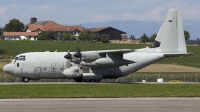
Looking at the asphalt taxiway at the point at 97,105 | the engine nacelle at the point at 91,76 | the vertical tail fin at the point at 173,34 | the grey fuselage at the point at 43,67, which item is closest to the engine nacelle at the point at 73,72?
the grey fuselage at the point at 43,67

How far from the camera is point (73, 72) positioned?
4238 cm

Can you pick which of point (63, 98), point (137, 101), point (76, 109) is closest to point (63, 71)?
point (63, 98)

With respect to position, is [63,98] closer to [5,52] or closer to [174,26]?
[174,26]

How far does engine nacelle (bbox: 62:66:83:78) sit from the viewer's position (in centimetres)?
4225

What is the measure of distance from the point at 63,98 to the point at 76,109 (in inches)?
235

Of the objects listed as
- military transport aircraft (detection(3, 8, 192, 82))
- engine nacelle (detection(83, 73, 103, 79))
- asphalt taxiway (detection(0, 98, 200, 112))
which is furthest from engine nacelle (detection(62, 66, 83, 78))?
asphalt taxiway (detection(0, 98, 200, 112))

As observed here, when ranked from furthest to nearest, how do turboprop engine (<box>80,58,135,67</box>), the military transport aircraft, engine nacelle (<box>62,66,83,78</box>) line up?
engine nacelle (<box>62,66,83,78</box>) < the military transport aircraft < turboprop engine (<box>80,58,135,67</box>)

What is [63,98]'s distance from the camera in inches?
1084

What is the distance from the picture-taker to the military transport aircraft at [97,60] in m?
41.8

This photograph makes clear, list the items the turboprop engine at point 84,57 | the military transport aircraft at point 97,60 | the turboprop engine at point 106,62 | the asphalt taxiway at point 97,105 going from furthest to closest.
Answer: the military transport aircraft at point 97,60
the turboprop engine at point 84,57
the turboprop engine at point 106,62
the asphalt taxiway at point 97,105

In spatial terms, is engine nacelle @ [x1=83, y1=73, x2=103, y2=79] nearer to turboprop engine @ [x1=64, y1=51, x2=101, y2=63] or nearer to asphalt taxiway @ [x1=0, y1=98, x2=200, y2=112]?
turboprop engine @ [x1=64, y1=51, x2=101, y2=63]

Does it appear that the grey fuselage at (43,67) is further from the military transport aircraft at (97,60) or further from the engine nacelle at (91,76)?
the engine nacelle at (91,76)

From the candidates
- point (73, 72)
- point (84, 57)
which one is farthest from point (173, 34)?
point (73, 72)

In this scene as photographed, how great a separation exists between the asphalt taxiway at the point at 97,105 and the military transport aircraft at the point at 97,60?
15213mm
